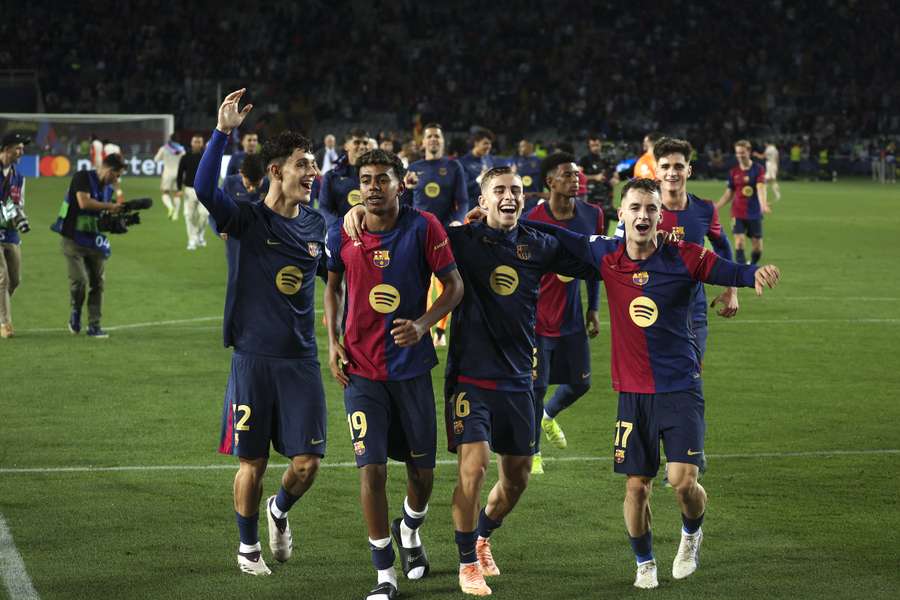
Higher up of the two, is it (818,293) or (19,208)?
(19,208)

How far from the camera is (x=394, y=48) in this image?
58.5 m

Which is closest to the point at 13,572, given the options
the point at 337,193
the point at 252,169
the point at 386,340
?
the point at 386,340

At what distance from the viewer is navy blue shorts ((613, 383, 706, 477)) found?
6.54 meters

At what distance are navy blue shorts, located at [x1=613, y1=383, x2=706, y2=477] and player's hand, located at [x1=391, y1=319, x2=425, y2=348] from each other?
1.10 meters

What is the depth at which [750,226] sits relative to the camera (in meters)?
21.9

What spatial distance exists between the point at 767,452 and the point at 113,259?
15904 mm

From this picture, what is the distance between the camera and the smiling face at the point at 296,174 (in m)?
6.75

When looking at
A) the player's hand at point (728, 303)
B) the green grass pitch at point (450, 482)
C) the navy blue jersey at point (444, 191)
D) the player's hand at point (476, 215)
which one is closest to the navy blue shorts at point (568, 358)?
the green grass pitch at point (450, 482)

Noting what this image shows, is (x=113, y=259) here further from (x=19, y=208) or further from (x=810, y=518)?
(x=810, y=518)

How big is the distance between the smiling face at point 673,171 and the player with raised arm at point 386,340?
265 centimetres

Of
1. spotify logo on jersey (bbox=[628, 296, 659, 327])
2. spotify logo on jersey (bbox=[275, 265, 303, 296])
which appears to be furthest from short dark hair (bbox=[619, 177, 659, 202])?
spotify logo on jersey (bbox=[275, 265, 303, 296])

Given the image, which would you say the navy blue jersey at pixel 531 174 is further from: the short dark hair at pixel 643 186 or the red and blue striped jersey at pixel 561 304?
the short dark hair at pixel 643 186

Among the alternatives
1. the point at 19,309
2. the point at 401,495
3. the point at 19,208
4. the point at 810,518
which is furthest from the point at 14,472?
the point at 19,309

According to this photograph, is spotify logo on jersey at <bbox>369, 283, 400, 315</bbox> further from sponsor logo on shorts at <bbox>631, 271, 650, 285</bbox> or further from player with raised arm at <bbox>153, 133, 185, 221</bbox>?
player with raised arm at <bbox>153, 133, 185, 221</bbox>
